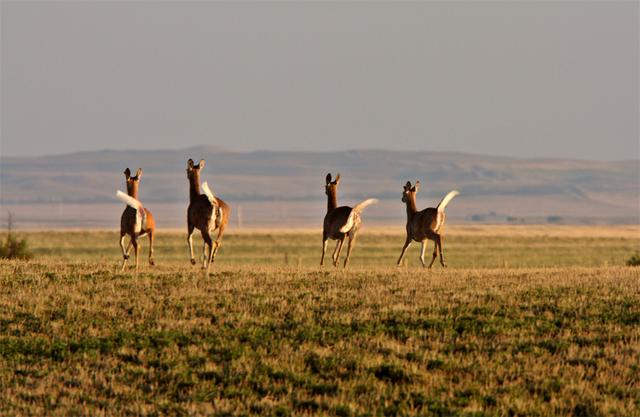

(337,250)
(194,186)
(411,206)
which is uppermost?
(194,186)

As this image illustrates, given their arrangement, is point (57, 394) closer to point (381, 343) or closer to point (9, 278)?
point (381, 343)

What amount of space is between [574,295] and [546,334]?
330 cm

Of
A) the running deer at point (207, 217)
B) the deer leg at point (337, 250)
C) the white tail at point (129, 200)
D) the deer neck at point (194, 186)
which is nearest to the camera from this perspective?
the white tail at point (129, 200)

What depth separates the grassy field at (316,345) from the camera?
16.4 m

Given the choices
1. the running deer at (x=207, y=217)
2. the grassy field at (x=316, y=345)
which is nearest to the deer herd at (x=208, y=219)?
the running deer at (x=207, y=217)

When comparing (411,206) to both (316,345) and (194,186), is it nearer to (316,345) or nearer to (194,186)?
(194,186)

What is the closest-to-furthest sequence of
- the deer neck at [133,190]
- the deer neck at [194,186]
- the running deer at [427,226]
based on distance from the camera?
the deer neck at [133,190], the deer neck at [194,186], the running deer at [427,226]

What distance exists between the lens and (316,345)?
60.8 feet

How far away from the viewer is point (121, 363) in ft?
58.5

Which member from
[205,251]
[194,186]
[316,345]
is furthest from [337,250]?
[316,345]

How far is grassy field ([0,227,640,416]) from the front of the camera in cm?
1641

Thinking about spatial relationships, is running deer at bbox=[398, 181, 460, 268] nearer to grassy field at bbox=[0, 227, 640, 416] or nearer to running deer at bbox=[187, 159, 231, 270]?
grassy field at bbox=[0, 227, 640, 416]

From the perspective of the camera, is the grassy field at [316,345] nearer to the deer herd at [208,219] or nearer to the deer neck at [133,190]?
the deer herd at [208,219]

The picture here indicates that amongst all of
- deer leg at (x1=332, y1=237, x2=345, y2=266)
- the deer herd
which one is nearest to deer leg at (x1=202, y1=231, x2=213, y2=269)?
the deer herd
